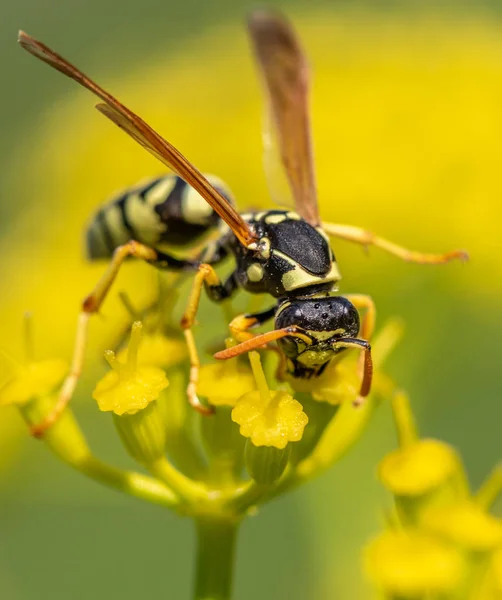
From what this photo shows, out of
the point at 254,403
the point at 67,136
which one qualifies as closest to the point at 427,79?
the point at 67,136

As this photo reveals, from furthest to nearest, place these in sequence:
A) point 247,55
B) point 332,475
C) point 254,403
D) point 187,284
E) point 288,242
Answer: point 247,55, point 187,284, point 332,475, point 288,242, point 254,403

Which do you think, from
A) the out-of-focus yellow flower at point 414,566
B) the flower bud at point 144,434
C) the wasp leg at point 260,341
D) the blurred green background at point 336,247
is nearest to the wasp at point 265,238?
the wasp leg at point 260,341

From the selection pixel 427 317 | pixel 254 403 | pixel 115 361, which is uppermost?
pixel 115 361

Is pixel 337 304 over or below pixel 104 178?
over

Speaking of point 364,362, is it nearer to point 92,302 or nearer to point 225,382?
point 225,382

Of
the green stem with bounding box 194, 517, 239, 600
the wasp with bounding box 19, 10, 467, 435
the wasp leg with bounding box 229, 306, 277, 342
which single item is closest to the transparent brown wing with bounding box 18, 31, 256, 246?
the wasp with bounding box 19, 10, 467, 435

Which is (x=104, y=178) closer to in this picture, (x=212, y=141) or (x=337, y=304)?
(x=212, y=141)

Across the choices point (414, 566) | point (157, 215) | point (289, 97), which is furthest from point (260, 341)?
point (289, 97)
